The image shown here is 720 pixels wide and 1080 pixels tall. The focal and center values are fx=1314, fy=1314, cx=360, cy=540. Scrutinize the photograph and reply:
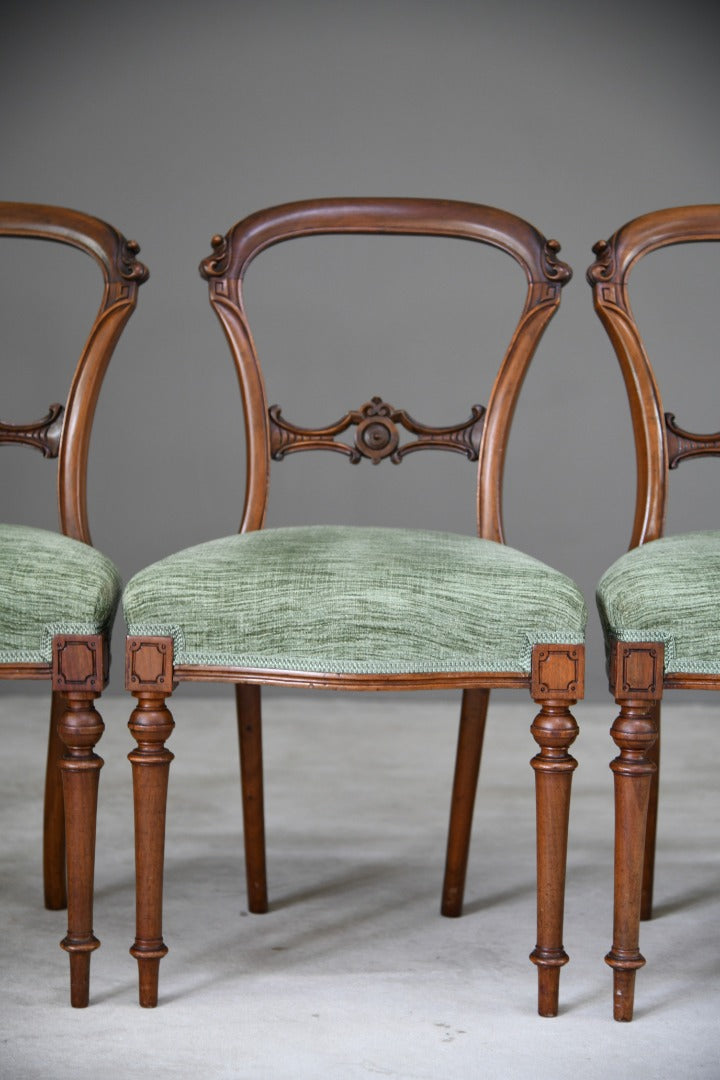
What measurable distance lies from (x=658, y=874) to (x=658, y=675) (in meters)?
0.70

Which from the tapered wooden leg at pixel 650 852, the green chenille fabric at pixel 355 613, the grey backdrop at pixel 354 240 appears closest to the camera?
the green chenille fabric at pixel 355 613

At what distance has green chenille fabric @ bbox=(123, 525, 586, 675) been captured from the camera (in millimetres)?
1320

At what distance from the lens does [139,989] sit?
142 centimetres

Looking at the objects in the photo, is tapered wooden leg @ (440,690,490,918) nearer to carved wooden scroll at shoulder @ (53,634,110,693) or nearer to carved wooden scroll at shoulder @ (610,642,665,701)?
carved wooden scroll at shoulder @ (610,642,665,701)

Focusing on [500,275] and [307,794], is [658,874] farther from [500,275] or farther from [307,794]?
[500,275]

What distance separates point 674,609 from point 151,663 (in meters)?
0.54

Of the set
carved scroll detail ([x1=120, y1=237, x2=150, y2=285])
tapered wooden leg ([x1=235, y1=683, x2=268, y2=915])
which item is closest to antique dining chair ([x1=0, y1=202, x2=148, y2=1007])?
tapered wooden leg ([x1=235, y1=683, x2=268, y2=915])

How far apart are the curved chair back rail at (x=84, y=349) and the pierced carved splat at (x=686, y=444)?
715 millimetres

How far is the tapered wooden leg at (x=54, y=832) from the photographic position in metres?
1.68

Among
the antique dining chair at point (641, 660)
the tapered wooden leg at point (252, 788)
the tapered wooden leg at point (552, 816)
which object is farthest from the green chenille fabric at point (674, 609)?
the tapered wooden leg at point (252, 788)

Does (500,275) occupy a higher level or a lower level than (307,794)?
higher

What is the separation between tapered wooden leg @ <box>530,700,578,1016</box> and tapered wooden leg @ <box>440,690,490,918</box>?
0.28 meters

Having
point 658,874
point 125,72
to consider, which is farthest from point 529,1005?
point 125,72

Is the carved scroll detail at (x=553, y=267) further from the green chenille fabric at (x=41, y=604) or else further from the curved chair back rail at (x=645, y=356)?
the green chenille fabric at (x=41, y=604)
